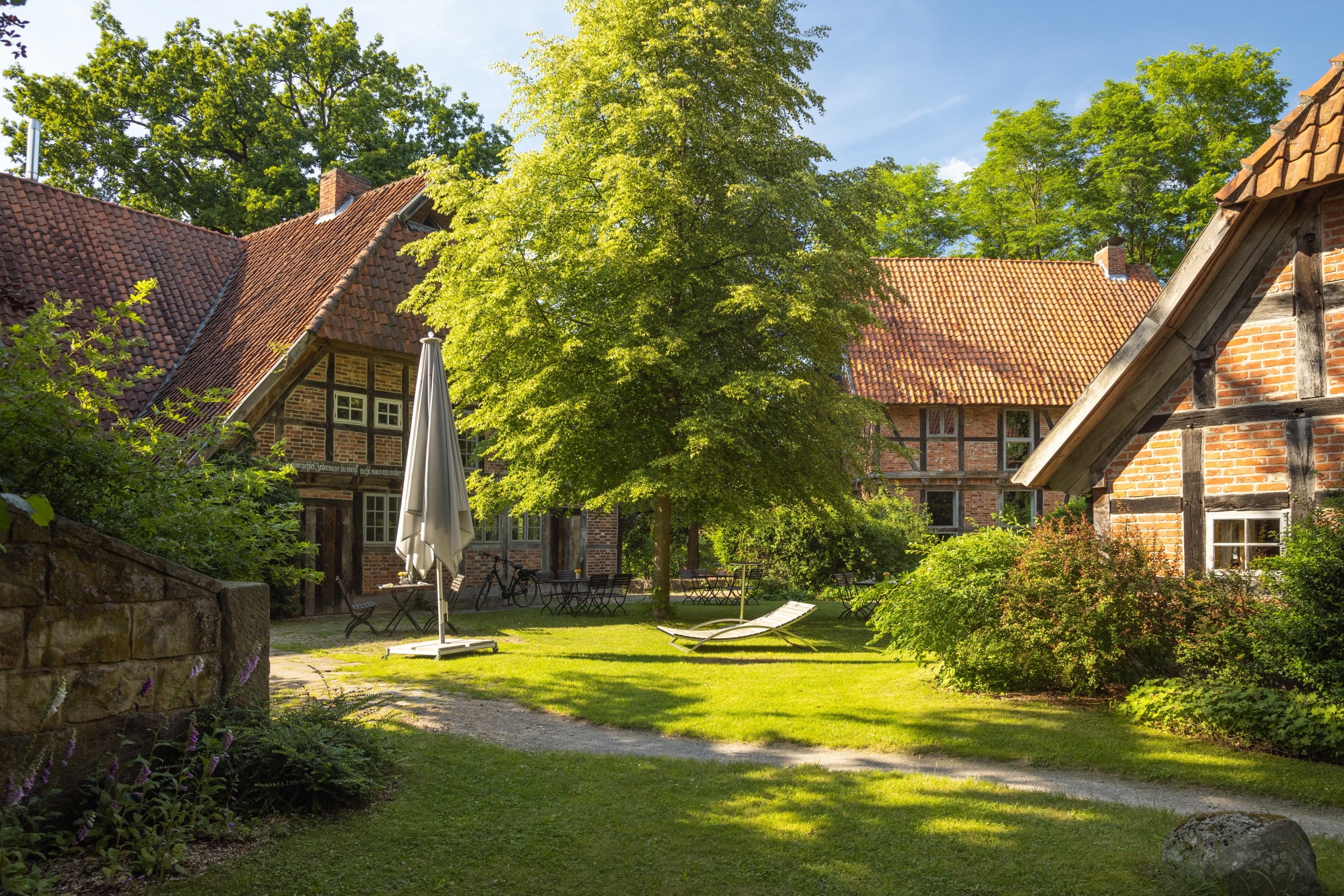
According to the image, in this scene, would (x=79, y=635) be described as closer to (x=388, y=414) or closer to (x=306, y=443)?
(x=306, y=443)

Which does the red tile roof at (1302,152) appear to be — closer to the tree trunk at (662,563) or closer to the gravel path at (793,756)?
the gravel path at (793,756)

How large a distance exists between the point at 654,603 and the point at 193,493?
409 inches

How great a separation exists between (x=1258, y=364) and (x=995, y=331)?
60.5 feet

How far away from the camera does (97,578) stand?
4.55 m

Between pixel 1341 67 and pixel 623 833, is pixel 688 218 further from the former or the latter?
pixel 623 833

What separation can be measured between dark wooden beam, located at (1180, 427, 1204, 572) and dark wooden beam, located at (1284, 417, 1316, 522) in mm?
679

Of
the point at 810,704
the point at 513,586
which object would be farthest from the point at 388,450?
the point at 810,704

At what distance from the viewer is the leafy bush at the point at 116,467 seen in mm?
4637

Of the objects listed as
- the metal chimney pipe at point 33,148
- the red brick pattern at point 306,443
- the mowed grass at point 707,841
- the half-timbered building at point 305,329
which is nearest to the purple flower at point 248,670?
the mowed grass at point 707,841

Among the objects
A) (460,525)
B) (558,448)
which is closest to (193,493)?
(460,525)

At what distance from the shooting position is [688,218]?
14195 mm

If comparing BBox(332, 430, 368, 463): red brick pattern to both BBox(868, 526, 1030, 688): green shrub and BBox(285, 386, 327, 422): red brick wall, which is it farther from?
BBox(868, 526, 1030, 688): green shrub

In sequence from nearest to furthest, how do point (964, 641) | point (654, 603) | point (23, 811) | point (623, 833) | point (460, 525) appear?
point (23, 811), point (623, 833), point (964, 641), point (460, 525), point (654, 603)

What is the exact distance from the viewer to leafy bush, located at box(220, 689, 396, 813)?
4895mm
